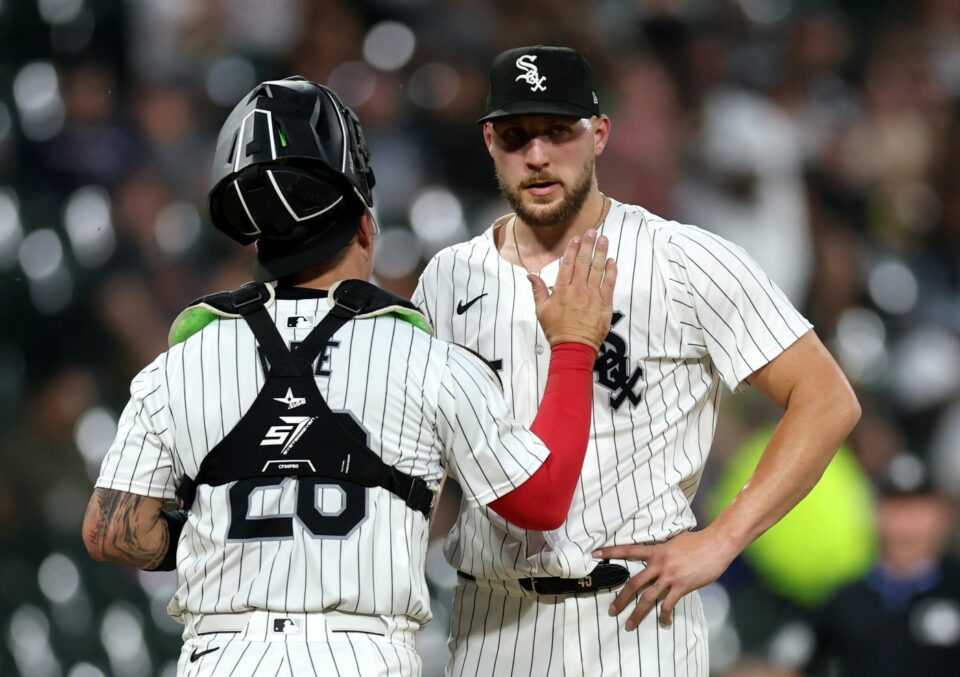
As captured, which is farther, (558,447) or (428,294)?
(428,294)

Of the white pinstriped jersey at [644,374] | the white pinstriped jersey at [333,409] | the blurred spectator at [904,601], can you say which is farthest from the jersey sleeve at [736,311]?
the blurred spectator at [904,601]

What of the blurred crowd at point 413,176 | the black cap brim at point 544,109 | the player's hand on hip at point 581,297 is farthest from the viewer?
the blurred crowd at point 413,176

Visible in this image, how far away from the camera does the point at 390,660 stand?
200cm

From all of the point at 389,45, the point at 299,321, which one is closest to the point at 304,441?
the point at 299,321

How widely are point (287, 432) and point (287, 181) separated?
421 millimetres

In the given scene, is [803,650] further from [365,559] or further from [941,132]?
[365,559]

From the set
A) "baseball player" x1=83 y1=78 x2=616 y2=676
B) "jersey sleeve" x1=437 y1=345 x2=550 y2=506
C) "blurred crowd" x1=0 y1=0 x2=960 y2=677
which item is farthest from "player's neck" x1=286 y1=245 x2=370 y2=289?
"blurred crowd" x1=0 y1=0 x2=960 y2=677

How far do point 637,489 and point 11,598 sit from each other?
156 inches

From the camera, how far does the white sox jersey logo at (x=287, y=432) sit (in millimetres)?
1990

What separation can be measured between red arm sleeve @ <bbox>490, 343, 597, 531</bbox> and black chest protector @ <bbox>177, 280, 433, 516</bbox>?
0.21 metres

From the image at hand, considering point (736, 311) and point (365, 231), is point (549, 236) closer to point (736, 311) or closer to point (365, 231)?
point (736, 311)

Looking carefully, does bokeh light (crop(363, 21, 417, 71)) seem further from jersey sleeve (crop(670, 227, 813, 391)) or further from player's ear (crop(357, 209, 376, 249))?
player's ear (crop(357, 209, 376, 249))

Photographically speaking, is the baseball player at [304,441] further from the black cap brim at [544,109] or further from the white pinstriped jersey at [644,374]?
the black cap brim at [544,109]

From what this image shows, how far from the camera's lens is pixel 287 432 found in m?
2.00
